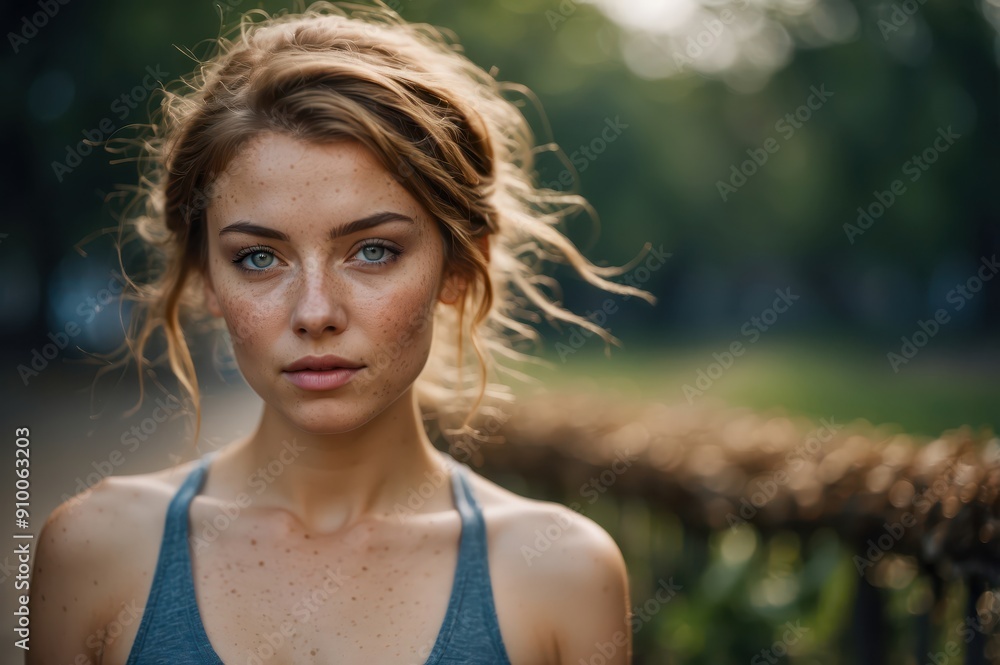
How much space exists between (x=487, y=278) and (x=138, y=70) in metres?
9.81

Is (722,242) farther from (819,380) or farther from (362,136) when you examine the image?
(362,136)

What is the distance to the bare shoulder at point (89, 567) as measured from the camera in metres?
1.94

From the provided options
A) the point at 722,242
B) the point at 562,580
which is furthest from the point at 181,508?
the point at 722,242

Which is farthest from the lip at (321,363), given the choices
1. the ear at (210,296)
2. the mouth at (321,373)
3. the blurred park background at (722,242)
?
the blurred park background at (722,242)

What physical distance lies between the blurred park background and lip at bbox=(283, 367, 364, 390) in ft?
5.07

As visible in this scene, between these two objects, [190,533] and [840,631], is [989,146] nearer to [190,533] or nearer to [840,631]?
[840,631]

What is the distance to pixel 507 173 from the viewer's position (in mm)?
2354

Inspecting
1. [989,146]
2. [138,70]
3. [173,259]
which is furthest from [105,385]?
[989,146]

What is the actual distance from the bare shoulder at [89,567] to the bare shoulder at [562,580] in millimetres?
785

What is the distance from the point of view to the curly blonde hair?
1854 millimetres

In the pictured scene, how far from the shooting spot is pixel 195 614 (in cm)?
190

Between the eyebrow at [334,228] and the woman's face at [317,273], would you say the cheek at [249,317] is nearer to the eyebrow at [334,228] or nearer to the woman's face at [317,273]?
the woman's face at [317,273]

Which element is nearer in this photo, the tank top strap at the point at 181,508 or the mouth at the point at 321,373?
the mouth at the point at 321,373

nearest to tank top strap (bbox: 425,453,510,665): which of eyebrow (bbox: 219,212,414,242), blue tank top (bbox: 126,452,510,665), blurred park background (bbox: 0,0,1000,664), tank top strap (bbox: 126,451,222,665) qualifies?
blue tank top (bbox: 126,452,510,665)
